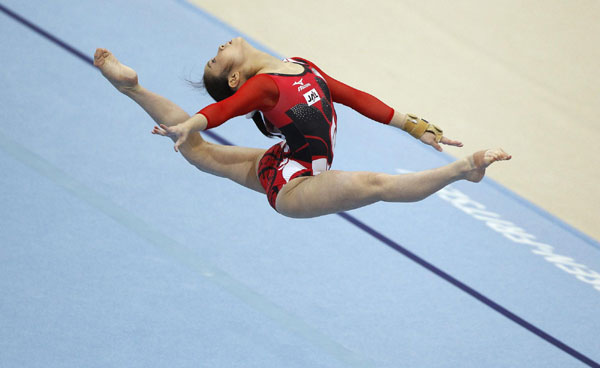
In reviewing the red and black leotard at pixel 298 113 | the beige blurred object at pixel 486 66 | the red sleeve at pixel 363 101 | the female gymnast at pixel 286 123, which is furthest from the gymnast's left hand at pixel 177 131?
the beige blurred object at pixel 486 66

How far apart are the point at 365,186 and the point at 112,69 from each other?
87 cm

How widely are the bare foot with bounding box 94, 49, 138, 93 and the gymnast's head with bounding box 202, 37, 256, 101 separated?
0.26 metres

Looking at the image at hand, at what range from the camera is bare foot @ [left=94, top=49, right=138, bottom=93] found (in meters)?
2.27

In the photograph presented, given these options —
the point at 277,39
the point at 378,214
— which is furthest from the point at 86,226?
the point at 277,39

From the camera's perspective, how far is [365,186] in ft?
7.00

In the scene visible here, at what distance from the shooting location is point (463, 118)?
4789 mm

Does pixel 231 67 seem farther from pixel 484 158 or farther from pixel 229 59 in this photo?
pixel 484 158

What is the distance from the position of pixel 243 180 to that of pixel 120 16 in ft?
8.34

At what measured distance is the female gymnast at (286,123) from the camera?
2135 millimetres

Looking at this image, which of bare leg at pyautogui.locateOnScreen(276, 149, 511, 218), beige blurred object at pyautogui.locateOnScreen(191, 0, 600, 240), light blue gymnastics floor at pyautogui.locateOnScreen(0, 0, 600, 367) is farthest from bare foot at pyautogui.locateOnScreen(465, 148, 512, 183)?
beige blurred object at pyautogui.locateOnScreen(191, 0, 600, 240)

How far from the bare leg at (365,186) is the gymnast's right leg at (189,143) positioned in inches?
11.1

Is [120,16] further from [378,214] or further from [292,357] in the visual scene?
[292,357]

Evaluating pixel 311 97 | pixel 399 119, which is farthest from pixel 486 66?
pixel 311 97

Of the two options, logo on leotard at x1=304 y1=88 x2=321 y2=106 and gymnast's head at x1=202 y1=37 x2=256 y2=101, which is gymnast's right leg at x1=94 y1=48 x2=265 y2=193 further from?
logo on leotard at x1=304 y1=88 x2=321 y2=106
